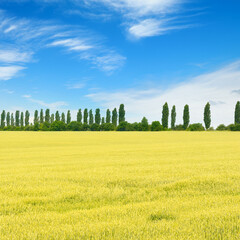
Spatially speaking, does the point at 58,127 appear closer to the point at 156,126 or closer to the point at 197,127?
the point at 156,126

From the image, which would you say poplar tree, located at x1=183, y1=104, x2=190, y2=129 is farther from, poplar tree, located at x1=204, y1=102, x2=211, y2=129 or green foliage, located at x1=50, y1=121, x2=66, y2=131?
green foliage, located at x1=50, y1=121, x2=66, y2=131

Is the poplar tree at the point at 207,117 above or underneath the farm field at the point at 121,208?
above

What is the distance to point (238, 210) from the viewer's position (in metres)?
4.95

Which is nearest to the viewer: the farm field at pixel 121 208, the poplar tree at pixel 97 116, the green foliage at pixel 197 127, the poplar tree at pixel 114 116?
the farm field at pixel 121 208

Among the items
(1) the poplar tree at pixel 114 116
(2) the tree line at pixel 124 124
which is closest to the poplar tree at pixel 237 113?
(2) the tree line at pixel 124 124

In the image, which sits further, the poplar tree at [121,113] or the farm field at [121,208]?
the poplar tree at [121,113]

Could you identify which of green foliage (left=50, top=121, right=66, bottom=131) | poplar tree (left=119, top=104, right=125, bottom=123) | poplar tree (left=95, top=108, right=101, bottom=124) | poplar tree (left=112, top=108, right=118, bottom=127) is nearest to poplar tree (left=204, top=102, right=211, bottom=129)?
poplar tree (left=119, top=104, right=125, bottom=123)

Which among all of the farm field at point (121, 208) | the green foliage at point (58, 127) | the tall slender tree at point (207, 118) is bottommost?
the farm field at point (121, 208)

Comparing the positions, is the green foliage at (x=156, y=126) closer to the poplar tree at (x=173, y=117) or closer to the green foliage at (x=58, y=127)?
the poplar tree at (x=173, y=117)

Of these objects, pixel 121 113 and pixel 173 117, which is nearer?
pixel 173 117

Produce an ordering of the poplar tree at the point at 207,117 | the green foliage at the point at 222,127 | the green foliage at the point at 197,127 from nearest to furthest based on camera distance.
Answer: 1. the green foliage at the point at 197,127
2. the green foliage at the point at 222,127
3. the poplar tree at the point at 207,117

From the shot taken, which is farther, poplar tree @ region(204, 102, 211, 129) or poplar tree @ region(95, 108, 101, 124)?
poplar tree @ region(95, 108, 101, 124)

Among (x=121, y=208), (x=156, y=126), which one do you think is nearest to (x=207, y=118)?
(x=156, y=126)

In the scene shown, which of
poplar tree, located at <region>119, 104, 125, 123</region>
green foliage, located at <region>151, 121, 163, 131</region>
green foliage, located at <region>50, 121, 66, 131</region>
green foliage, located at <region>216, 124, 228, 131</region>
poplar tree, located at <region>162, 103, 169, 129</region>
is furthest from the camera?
poplar tree, located at <region>119, 104, 125, 123</region>
